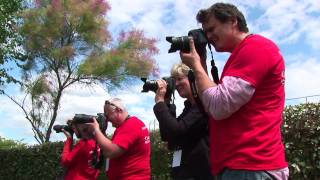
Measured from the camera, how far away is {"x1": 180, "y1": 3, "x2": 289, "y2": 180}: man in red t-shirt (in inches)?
106

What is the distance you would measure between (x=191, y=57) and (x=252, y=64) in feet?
1.20

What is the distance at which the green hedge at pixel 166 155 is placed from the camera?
22.5 ft

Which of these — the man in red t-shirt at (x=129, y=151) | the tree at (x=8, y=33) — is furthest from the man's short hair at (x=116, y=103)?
the tree at (x=8, y=33)

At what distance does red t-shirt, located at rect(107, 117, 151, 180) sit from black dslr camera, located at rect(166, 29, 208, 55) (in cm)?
189

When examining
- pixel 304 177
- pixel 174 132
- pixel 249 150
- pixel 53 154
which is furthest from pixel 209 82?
pixel 53 154

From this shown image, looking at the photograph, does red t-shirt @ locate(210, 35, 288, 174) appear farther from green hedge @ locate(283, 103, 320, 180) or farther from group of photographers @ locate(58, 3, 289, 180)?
green hedge @ locate(283, 103, 320, 180)

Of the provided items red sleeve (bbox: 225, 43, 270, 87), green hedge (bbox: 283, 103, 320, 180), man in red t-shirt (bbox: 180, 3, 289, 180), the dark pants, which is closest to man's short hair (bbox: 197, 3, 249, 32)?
man in red t-shirt (bbox: 180, 3, 289, 180)

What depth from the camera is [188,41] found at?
9.87 ft

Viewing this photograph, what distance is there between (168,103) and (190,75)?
1.10m

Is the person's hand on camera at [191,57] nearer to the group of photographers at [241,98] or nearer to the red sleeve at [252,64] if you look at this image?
the group of photographers at [241,98]

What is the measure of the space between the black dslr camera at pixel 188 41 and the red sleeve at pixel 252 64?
0.32 m

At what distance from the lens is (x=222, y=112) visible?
8.98 ft

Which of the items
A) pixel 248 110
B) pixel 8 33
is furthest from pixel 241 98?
pixel 8 33

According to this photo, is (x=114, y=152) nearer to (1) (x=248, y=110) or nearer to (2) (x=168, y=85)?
(2) (x=168, y=85)
